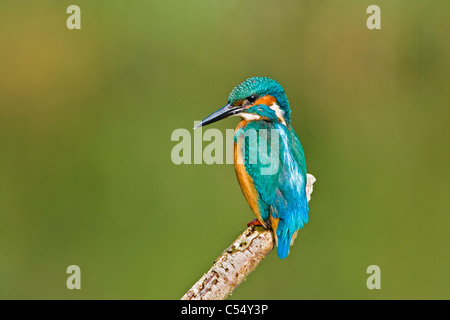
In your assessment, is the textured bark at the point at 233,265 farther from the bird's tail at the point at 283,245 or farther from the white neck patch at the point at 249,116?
the white neck patch at the point at 249,116

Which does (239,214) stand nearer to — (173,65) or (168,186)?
(168,186)

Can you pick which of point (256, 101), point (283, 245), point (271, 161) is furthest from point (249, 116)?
point (283, 245)

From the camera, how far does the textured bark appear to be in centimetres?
191

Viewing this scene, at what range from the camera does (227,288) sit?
6.40 ft

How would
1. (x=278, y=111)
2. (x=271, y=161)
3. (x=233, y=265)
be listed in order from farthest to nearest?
(x=278, y=111)
(x=271, y=161)
(x=233, y=265)

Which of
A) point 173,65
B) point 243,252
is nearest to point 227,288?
point 243,252

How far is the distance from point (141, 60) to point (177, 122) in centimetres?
50

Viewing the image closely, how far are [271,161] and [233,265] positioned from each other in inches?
16.7

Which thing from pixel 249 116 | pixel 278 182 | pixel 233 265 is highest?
pixel 249 116

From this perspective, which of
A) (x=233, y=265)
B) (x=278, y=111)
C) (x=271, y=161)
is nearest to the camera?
(x=233, y=265)

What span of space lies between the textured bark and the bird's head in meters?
0.43

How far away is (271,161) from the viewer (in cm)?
220

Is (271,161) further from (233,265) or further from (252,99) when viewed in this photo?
(233,265)

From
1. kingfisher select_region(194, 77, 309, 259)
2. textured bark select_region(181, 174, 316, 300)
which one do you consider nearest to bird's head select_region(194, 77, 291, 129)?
kingfisher select_region(194, 77, 309, 259)
